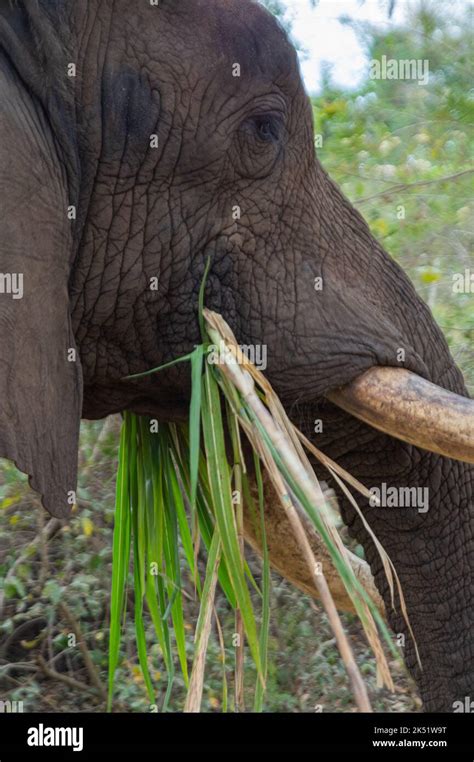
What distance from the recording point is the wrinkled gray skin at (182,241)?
2.24 meters

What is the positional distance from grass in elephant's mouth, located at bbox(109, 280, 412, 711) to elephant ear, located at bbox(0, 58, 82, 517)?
0.74 feet

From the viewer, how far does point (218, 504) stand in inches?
94.7

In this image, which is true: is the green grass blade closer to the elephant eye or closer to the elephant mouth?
the elephant mouth

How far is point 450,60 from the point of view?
17.5ft

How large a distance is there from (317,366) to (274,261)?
209 millimetres

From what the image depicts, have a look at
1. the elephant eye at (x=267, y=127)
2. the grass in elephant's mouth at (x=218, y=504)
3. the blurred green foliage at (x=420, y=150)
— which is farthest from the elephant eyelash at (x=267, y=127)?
the blurred green foliage at (x=420, y=150)

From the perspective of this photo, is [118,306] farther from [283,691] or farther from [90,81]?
[283,691]

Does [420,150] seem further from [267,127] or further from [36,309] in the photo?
[36,309]

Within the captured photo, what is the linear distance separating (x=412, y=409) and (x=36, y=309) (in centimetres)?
70

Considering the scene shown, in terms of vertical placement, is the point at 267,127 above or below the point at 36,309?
above

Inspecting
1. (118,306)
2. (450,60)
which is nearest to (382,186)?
(450,60)

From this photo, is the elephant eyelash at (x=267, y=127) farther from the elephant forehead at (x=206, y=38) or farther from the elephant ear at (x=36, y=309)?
the elephant ear at (x=36, y=309)

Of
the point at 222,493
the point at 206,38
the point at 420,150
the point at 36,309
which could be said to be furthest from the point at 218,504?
the point at 420,150

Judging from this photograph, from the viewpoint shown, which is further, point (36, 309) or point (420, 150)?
point (420, 150)
